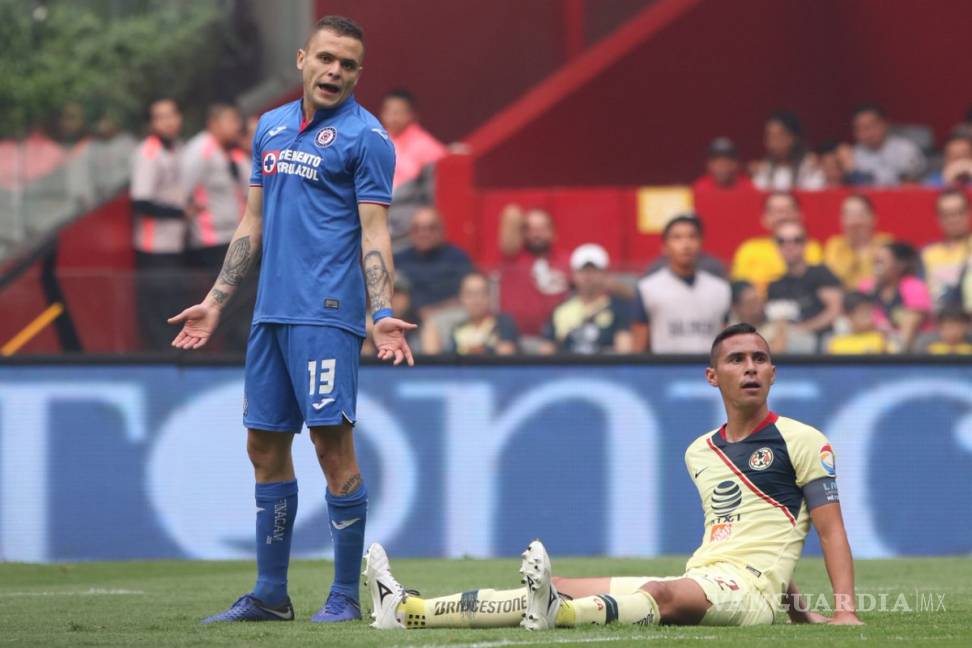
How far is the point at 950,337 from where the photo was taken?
39.8 feet

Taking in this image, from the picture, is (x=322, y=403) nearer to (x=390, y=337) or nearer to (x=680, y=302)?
(x=390, y=337)

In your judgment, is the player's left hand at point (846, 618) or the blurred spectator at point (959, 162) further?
the blurred spectator at point (959, 162)

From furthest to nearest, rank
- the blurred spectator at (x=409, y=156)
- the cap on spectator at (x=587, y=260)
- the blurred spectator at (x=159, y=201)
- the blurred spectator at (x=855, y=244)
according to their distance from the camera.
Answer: the blurred spectator at (x=409, y=156) < the blurred spectator at (x=159, y=201) < the blurred spectator at (x=855, y=244) < the cap on spectator at (x=587, y=260)

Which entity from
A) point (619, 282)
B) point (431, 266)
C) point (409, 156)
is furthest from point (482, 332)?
point (409, 156)

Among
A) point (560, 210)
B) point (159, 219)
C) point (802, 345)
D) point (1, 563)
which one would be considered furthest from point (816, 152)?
point (1, 563)

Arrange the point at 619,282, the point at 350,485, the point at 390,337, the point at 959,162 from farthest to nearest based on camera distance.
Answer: the point at 959,162
the point at 619,282
the point at 350,485
the point at 390,337

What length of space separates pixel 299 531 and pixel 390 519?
1.95 ft

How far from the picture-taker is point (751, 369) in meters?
6.85

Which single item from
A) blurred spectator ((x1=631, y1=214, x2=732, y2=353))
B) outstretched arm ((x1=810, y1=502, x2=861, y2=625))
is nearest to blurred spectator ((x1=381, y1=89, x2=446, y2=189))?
blurred spectator ((x1=631, y1=214, x2=732, y2=353))

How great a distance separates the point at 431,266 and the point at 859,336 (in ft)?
9.58

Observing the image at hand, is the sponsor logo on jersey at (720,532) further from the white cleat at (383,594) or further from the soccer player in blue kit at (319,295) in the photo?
the soccer player in blue kit at (319,295)

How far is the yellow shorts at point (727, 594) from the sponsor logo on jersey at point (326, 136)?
6.48ft

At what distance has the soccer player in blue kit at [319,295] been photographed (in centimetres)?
695

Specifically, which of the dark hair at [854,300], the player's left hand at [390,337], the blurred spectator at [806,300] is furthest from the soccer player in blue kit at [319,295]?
the dark hair at [854,300]
